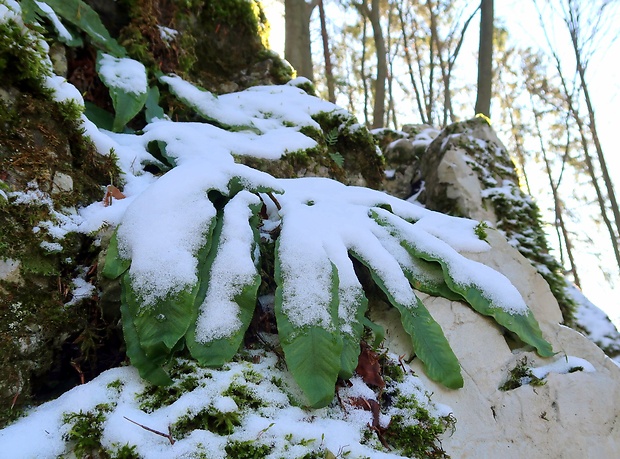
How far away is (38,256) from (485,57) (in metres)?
6.28

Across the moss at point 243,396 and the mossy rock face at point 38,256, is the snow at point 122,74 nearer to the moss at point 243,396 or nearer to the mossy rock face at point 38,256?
the mossy rock face at point 38,256

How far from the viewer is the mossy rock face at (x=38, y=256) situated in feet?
4.29

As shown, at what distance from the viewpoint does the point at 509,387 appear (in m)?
1.68

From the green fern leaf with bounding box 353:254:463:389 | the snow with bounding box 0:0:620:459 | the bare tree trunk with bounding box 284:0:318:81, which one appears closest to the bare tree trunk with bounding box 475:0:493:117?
the bare tree trunk with bounding box 284:0:318:81

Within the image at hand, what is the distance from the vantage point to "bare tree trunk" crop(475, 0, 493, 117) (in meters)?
5.83

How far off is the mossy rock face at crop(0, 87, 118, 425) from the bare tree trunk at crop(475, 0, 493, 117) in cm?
576

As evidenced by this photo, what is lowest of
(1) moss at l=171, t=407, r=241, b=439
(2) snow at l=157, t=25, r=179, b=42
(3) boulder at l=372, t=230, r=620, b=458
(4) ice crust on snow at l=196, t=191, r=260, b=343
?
(3) boulder at l=372, t=230, r=620, b=458

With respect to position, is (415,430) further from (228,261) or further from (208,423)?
(228,261)

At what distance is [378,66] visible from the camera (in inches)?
307

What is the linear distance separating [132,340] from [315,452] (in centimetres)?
65

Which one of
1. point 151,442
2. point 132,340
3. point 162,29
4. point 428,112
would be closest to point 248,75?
point 162,29

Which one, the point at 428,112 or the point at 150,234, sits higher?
the point at 428,112

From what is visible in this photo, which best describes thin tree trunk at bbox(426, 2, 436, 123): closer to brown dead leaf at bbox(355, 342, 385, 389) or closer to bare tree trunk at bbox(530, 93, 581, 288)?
bare tree trunk at bbox(530, 93, 581, 288)

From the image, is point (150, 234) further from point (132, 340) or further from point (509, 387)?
point (509, 387)
